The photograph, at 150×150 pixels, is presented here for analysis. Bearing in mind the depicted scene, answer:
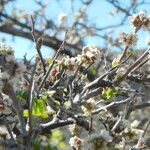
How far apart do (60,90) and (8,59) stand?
0.91 m

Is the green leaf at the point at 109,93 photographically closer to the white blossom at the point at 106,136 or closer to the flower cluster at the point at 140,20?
the flower cluster at the point at 140,20

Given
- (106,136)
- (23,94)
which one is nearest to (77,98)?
(23,94)

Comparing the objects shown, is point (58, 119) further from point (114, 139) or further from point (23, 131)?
point (23, 131)

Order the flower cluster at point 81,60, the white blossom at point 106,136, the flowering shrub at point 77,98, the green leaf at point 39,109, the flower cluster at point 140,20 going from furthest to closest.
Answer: the flower cluster at point 140,20 → the flower cluster at point 81,60 → the green leaf at point 39,109 → the flowering shrub at point 77,98 → the white blossom at point 106,136

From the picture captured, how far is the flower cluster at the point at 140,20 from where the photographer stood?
289cm

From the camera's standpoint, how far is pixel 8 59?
76.6 inches

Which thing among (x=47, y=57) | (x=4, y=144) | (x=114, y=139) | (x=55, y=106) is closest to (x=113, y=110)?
(x=47, y=57)

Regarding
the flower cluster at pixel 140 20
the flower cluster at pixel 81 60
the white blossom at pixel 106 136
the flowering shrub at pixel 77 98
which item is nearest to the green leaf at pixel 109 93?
the flowering shrub at pixel 77 98

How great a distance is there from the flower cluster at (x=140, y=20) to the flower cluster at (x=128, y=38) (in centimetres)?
7

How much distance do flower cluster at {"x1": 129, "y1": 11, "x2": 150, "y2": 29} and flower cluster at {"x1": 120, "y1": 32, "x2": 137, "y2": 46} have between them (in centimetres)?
7

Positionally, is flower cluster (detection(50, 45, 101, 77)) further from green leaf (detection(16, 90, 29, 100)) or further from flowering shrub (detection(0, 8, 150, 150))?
green leaf (detection(16, 90, 29, 100))

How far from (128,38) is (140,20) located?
5.0 inches

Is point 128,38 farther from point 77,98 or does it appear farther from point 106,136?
point 106,136

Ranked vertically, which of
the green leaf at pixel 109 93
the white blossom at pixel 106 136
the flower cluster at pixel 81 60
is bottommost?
the white blossom at pixel 106 136
